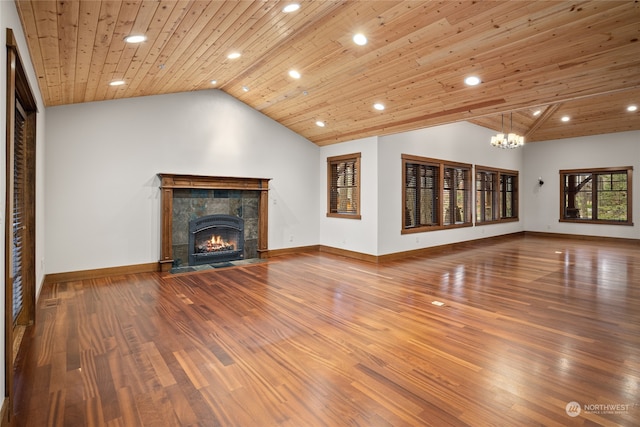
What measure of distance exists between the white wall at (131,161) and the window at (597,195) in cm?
892

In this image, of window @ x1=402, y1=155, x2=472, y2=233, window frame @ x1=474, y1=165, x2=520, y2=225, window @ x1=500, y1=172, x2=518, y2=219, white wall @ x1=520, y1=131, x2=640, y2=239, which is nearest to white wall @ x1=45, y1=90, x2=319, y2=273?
window @ x1=402, y1=155, x2=472, y2=233

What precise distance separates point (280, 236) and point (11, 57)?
18.3 feet

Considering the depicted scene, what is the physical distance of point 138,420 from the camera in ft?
6.35

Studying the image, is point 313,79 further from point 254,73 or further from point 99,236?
point 99,236

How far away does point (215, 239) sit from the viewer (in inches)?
259

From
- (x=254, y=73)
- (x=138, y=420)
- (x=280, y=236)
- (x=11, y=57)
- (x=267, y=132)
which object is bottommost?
(x=138, y=420)

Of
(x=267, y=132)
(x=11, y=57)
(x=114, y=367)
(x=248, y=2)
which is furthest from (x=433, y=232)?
(x=11, y=57)

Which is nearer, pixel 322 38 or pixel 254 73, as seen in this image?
pixel 322 38

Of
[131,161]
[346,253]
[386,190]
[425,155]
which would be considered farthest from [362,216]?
[131,161]

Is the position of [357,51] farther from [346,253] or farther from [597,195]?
[597,195]

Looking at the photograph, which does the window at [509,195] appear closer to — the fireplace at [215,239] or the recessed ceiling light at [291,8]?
the fireplace at [215,239]

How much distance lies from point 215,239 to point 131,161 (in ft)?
6.47

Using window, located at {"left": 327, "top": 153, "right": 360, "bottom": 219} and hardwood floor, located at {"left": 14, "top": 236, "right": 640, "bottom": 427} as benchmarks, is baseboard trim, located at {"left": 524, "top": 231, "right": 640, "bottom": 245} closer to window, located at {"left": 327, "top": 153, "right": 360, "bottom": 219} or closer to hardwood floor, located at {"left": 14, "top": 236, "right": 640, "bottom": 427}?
hardwood floor, located at {"left": 14, "top": 236, "right": 640, "bottom": 427}

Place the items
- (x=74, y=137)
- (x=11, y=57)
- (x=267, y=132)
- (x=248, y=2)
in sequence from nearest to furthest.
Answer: (x=11, y=57) → (x=248, y=2) → (x=74, y=137) → (x=267, y=132)
